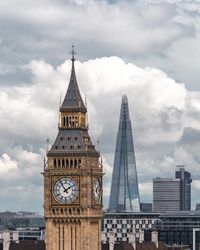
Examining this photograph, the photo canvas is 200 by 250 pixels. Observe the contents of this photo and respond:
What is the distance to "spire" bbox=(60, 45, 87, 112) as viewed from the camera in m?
116

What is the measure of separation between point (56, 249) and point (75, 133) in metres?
9.53

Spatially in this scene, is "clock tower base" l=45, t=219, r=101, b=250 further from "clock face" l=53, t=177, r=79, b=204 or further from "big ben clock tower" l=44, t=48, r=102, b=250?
"clock face" l=53, t=177, r=79, b=204

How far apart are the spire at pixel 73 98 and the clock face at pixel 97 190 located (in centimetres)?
587

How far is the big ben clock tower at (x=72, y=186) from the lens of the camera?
114438mm

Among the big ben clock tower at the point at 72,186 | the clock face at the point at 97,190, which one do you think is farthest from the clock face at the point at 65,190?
the clock face at the point at 97,190

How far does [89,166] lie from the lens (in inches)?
4525

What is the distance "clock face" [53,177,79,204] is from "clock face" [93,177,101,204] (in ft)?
5.46

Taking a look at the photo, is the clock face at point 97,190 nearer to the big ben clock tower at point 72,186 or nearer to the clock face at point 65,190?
the big ben clock tower at point 72,186

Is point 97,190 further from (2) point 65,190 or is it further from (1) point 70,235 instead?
(1) point 70,235

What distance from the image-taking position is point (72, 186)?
Result: 11488cm

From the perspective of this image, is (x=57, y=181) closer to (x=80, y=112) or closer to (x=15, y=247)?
(x=80, y=112)

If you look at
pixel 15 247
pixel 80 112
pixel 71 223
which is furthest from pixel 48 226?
pixel 15 247

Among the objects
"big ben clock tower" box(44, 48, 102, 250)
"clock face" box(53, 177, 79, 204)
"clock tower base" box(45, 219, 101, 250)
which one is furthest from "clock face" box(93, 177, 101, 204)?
"clock tower base" box(45, 219, 101, 250)

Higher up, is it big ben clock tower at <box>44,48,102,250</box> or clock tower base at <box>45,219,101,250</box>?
big ben clock tower at <box>44,48,102,250</box>
